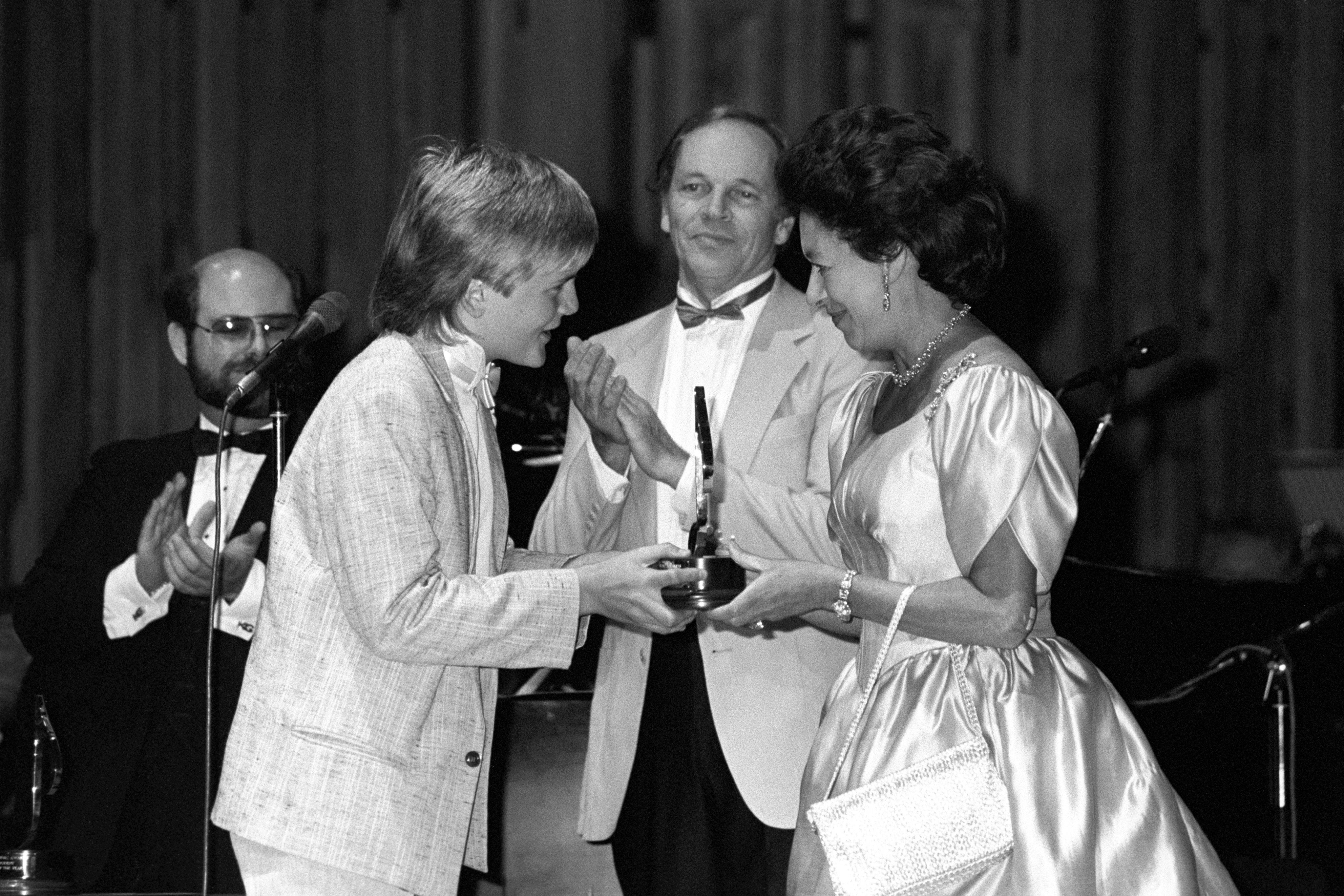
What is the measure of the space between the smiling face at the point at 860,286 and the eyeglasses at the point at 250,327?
1.72 m

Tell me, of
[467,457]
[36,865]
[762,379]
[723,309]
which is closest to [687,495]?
[762,379]

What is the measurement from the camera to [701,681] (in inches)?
118

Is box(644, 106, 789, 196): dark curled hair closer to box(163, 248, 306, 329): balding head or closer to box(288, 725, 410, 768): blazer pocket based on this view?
box(163, 248, 306, 329): balding head

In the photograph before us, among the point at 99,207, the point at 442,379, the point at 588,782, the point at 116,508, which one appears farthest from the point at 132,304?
the point at 442,379

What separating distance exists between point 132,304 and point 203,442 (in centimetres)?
129

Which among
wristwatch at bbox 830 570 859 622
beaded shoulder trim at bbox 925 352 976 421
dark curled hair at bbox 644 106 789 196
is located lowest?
wristwatch at bbox 830 570 859 622

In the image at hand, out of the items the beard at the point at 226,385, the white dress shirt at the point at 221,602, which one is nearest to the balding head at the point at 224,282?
the beard at the point at 226,385

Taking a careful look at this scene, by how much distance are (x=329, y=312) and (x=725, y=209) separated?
0.87 metres

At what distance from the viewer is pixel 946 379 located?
2.26m

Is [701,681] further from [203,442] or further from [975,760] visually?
[203,442]

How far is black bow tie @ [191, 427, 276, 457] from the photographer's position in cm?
368

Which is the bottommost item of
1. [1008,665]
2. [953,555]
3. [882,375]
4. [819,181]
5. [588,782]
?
[588,782]

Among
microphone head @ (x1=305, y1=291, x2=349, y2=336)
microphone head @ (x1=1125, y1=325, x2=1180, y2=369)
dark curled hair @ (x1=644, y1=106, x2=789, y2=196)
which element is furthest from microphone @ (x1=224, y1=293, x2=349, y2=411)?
microphone head @ (x1=1125, y1=325, x2=1180, y2=369)

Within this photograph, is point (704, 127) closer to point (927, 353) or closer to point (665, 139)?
point (927, 353)
